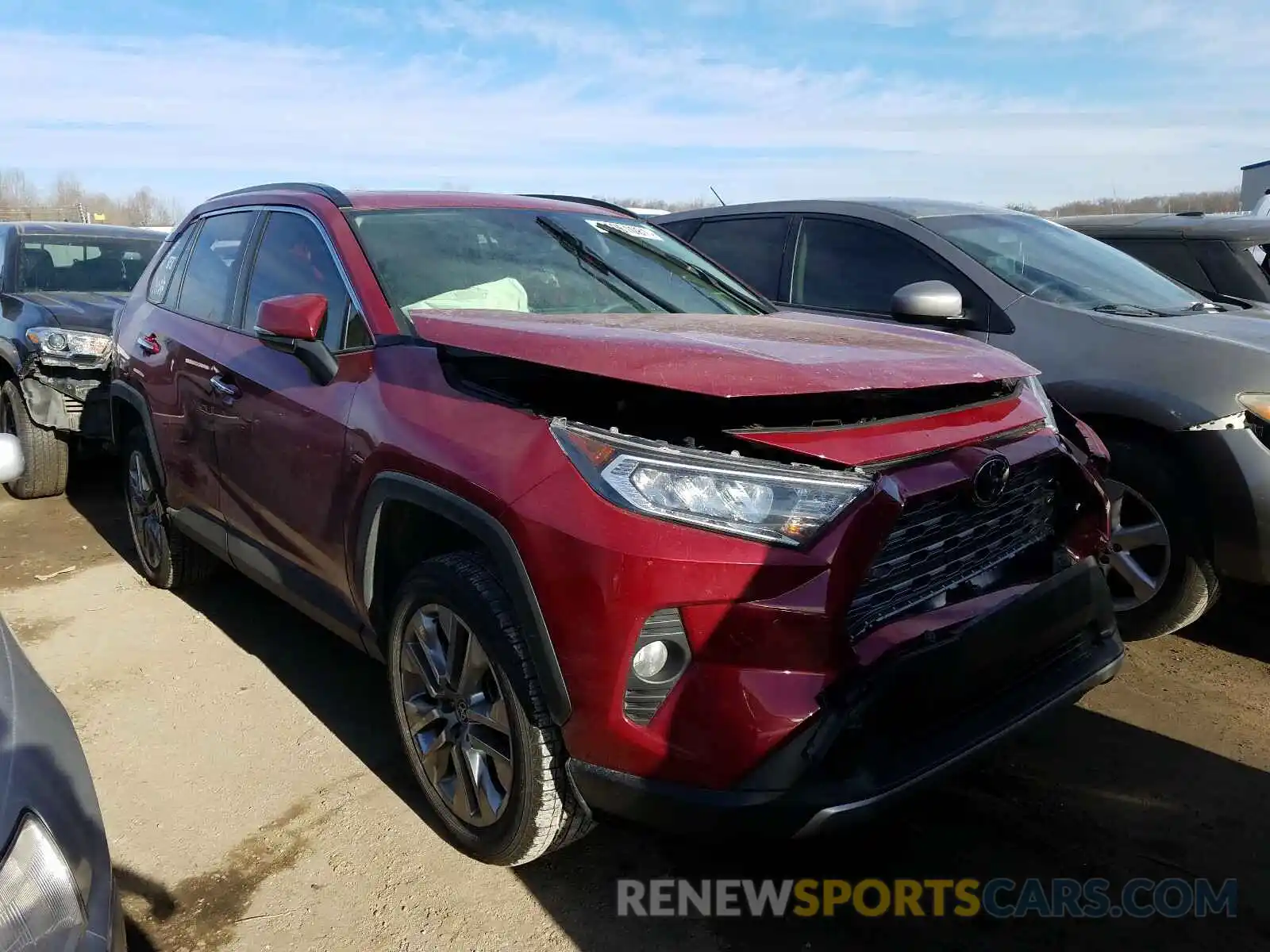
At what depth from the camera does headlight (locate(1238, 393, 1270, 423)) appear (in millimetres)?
3221

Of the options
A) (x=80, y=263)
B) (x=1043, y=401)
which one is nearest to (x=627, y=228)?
(x=1043, y=401)

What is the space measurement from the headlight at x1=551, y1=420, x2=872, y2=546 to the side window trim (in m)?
1.13

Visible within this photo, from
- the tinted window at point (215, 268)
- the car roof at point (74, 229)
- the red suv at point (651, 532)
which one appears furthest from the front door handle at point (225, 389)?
the car roof at point (74, 229)

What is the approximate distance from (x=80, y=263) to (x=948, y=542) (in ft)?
22.4

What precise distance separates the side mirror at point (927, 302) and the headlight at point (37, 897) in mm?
3326

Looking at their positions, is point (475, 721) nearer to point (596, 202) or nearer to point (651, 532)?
point (651, 532)

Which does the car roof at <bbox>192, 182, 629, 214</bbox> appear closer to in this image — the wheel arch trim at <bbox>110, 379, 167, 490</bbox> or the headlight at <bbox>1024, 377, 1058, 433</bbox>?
the wheel arch trim at <bbox>110, 379, 167, 490</bbox>

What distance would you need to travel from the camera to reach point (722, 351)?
2121mm

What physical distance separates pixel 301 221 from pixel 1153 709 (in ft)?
11.0

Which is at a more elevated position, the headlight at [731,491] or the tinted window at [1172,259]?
the tinted window at [1172,259]

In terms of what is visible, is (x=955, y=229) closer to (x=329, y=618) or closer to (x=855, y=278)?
(x=855, y=278)

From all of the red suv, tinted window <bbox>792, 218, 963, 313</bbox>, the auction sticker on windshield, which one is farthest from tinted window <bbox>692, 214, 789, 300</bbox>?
the red suv

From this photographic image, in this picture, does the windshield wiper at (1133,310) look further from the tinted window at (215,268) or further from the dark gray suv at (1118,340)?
the tinted window at (215,268)

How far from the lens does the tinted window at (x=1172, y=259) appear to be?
533cm
